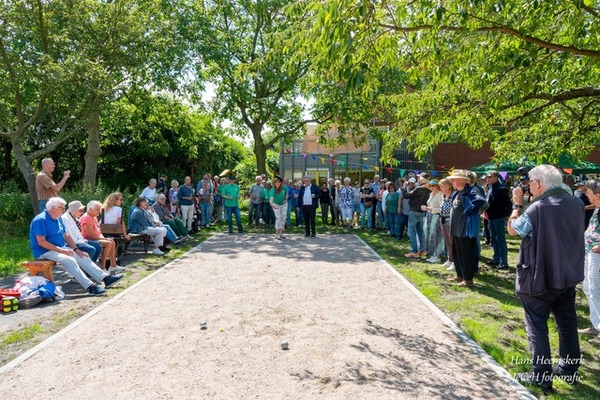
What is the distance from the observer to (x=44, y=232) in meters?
6.93

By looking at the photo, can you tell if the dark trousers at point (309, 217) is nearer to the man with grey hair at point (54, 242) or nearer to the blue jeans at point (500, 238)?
the blue jeans at point (500, 238)

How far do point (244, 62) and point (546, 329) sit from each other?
1703 centimetres

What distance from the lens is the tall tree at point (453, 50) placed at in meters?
4.70

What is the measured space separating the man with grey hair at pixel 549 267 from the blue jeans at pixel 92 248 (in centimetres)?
666

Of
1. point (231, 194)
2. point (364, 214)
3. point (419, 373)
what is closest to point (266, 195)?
point (231, 194)

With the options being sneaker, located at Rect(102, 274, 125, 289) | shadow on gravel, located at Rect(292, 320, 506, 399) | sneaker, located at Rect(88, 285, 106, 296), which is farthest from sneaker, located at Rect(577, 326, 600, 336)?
sneaker, located at Rect(102, 274, 125, 289)

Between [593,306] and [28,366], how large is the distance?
18.5ft

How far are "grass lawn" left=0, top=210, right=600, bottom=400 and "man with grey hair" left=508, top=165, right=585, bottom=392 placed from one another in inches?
9.7

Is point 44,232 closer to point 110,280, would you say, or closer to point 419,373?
point 110,280

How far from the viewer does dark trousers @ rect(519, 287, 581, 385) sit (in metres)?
3.84

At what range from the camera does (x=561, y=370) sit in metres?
3.99

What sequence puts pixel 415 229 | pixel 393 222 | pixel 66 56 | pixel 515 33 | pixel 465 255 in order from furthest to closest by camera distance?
pixel 393 222
pixel 66 56
pixel 415 229
pixel 465 255
pixel 515 33

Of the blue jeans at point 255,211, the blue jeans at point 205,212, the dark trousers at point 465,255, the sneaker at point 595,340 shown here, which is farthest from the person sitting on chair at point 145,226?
the sneaker at point 595,340

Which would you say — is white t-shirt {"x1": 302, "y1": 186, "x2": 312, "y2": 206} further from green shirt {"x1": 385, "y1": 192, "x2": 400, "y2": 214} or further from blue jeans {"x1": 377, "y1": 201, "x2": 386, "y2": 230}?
blue jeans {"x1": 377, "y1": 201, "x2": 386, "y2": 230}
